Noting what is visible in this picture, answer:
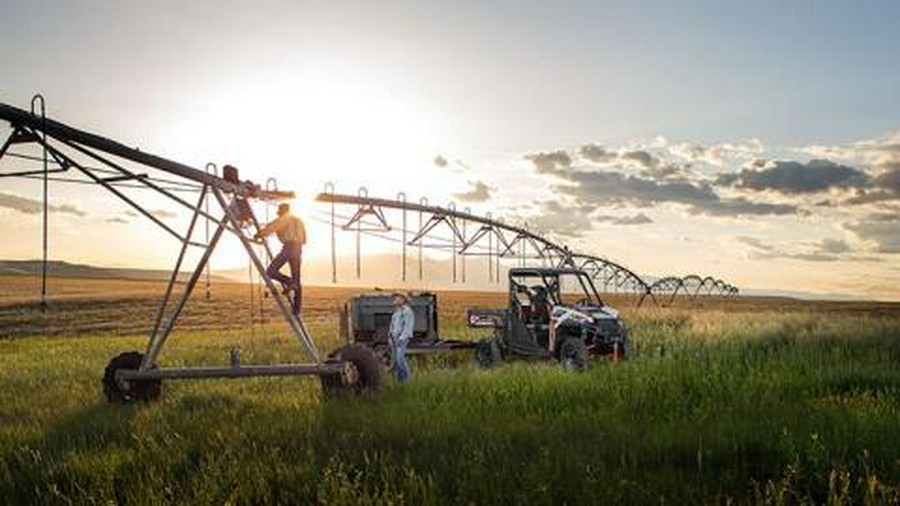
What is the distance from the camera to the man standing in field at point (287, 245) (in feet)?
49.1

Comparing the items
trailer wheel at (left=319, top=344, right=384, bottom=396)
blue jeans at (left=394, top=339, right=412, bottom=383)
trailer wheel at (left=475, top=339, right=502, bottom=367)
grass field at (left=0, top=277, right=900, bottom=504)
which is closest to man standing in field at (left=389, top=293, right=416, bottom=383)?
blue jeans at (left=394, top=339, right=412, bottom=383)

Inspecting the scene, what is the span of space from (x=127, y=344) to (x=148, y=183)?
21.5 m

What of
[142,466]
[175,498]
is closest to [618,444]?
[175,498]

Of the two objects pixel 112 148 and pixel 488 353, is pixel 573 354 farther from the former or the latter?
pixel 112 148

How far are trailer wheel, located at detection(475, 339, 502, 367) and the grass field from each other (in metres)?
3.28

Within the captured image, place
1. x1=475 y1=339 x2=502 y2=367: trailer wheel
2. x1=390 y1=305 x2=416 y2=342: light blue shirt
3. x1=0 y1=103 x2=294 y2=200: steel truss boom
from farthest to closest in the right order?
1. x1=475 y1=339 x2=502 y2=367: trailer wheel
2. x1=390 y1=305 x2=416 y2=342: light blue shirt
3. x1=0 y1=103 x2=294 y2=200: steel truss boom

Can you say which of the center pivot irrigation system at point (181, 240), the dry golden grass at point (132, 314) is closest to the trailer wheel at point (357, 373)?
the center pivot irrigation system at point (181, 240)

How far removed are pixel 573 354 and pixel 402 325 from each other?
4.03 meters

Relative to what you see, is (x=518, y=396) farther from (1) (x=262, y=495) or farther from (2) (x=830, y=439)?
(1) (x=262, y=495)

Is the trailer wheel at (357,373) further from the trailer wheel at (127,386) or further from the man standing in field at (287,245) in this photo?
the trailer wheel at (127,386)

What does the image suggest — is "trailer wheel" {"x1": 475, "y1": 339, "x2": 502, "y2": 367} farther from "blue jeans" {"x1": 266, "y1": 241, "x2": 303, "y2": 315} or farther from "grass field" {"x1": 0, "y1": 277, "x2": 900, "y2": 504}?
"blue jeans" {"x1": 266, "y1": 241, "x2": 303, "y2": 315}

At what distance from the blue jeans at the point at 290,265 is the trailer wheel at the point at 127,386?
9.56 ft

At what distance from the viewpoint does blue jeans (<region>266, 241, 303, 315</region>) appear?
49.2 feet

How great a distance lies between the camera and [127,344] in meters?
33.9
